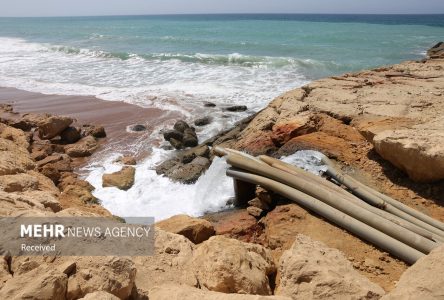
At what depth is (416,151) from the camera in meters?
4.84

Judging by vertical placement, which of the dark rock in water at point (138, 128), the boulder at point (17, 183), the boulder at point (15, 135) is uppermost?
the boulder at point (17, 183)

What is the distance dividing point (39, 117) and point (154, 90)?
4938 millimetres

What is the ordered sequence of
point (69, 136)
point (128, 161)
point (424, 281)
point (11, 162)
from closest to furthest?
point (424, 281) → point (11, 162) → point (128, 161) → point (69, 136)

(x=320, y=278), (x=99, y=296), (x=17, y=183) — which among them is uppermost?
(x=99, y=296)

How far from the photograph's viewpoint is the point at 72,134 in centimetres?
938

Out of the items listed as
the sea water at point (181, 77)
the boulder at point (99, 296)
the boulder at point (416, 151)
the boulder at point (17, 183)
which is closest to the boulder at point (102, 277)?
the boulder at point (99, 296)

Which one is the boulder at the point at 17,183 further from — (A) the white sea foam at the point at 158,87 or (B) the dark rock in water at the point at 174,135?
(B) the dark rock in water at the point at 174,135

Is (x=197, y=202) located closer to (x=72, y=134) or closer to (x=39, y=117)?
(x=72, y=134)

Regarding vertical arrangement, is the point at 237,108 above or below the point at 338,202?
below

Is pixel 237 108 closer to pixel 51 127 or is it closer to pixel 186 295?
pixel 51 127

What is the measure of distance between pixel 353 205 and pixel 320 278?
179 cm

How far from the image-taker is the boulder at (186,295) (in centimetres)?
241

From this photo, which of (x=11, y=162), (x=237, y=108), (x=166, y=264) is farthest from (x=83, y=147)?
(x=166, y=264)

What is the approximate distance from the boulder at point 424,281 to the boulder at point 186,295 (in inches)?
28.8
